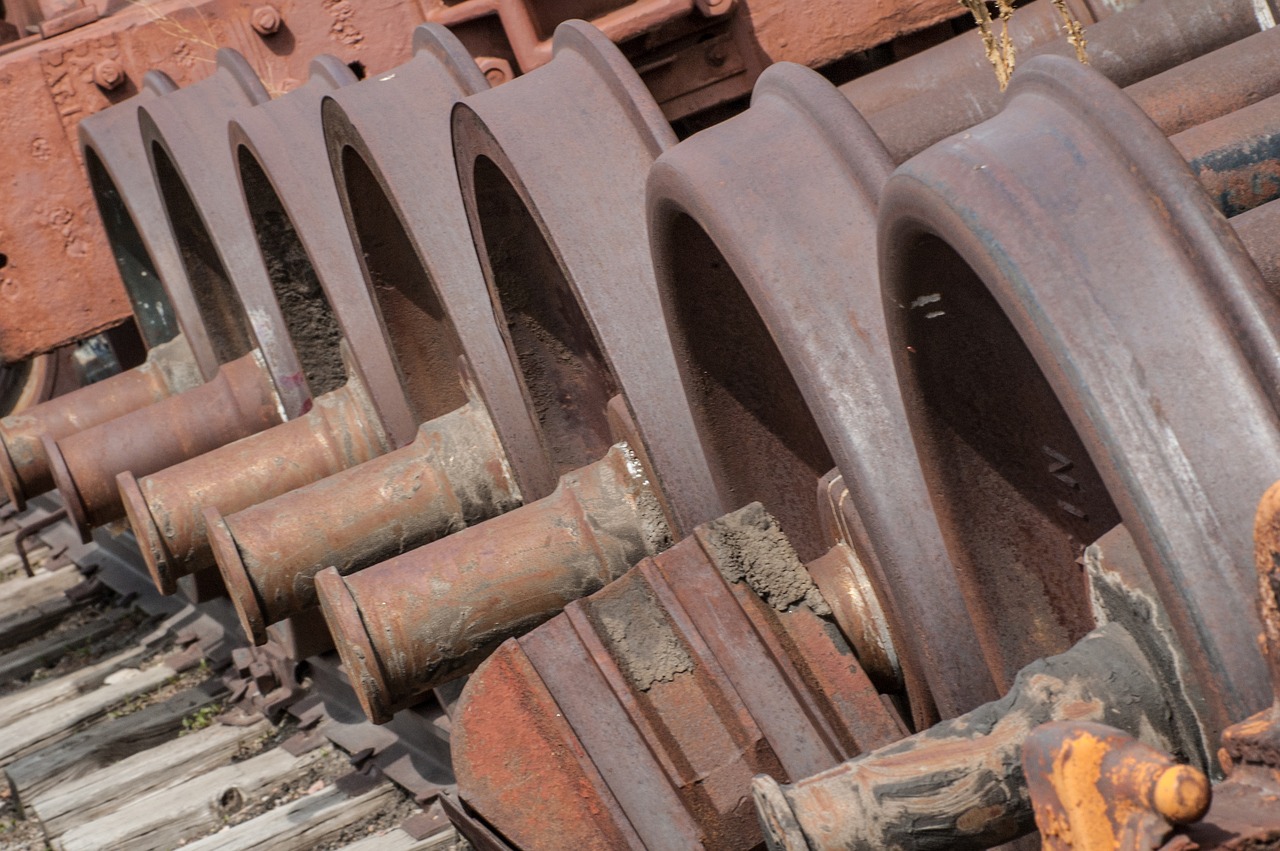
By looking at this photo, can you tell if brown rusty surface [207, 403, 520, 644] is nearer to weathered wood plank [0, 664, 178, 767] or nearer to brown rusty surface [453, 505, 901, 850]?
brown rusty surface [453, 505, 901, 850]

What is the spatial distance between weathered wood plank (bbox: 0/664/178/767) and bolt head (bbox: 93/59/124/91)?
5.51ft

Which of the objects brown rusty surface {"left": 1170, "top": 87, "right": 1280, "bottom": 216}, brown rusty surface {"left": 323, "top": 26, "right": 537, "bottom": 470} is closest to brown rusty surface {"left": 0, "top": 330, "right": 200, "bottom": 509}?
brown rusty surface {"left": 323, "top": 26, "right": 537, "bottom": 470}

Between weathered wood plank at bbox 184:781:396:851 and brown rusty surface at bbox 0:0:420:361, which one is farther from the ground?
brown rusty surface at bbox 0:0:420:361

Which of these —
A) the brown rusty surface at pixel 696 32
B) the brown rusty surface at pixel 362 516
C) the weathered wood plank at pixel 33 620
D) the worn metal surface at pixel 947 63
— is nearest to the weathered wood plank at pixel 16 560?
the weathered wood plank at pixel 33 620

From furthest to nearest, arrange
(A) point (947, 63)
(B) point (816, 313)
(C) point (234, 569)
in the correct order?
(A) point (947, 63) < (C) point (234, 569) < (B) point (816, 313)

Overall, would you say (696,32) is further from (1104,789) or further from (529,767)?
(1104,789)

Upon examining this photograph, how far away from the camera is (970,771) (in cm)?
140

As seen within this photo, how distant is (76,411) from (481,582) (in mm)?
2191

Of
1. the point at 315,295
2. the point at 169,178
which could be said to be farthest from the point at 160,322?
the point at 315,295

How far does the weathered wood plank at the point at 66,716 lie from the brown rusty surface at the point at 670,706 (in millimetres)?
2599

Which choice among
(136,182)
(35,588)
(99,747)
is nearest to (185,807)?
(99,747)

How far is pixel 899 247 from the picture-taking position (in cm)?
162

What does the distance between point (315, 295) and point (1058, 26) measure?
1796 millimetres

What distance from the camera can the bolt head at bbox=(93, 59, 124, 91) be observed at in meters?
4.36
